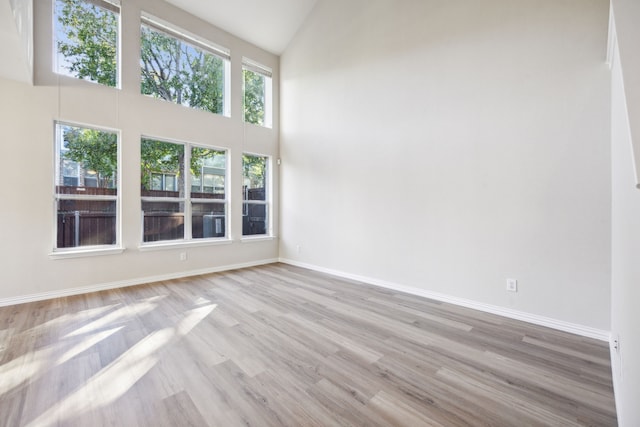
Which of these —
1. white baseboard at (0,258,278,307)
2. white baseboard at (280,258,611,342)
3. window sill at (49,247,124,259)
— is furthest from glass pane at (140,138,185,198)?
white baseboard at (280,258,611,342)

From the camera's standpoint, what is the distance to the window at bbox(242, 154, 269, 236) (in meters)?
5.32

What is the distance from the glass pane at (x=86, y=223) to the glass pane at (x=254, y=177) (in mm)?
2116

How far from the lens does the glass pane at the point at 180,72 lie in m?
4.18

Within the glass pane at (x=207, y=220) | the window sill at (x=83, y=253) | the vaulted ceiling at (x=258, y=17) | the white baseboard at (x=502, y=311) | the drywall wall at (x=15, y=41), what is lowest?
the white baseboard at (x=502, y=311)

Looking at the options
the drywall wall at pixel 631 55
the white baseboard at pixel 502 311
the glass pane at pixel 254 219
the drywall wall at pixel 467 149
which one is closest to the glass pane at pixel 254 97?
the drywall wall at pixel 467 149

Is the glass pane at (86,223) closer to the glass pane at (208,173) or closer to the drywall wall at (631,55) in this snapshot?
the glass pane at (208,173)

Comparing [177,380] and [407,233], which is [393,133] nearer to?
[407,233]

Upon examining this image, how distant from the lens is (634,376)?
995mm

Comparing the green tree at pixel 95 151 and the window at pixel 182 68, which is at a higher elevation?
the window at pixel 182 68

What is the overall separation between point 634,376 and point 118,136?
520cm

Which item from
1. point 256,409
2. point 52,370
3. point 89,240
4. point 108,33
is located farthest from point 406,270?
point 108,33

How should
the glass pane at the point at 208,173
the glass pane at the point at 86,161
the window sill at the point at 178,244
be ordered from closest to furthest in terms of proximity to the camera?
the glass pane at the point at 86,161 < the window sill at the point at 178,244 < the glass pane at the point at 208,173

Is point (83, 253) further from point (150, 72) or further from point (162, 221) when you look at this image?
point (150, 72)

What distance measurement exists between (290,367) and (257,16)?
5371 mm
